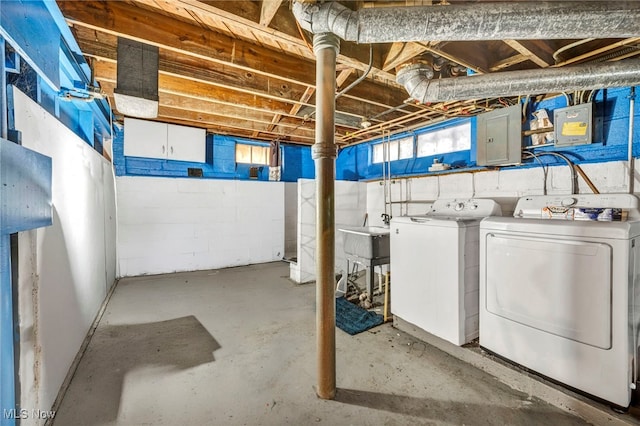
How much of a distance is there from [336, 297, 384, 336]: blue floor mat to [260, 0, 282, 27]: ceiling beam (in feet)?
8.82

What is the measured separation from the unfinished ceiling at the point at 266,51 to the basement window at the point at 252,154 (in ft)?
6.37

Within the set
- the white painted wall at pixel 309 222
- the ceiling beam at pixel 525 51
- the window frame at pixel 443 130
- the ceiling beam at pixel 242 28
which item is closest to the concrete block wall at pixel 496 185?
the window frame at pixel 443 130

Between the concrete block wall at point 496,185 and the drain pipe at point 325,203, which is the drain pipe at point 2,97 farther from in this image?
the concrete block wall at point 496,185

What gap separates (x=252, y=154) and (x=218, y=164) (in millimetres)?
755

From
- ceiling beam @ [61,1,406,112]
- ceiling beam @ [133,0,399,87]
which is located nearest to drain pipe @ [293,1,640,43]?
ceiling beam @ [133,0,399,87]

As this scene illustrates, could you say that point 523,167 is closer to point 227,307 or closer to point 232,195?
point 227,307

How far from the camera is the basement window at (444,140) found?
369 centimetres

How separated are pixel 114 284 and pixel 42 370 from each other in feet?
9.68

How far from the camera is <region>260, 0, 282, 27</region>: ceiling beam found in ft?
5.53

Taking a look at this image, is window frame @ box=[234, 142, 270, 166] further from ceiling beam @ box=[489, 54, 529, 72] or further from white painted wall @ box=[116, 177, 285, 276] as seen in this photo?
ceiling beam @ box=[489, 54, 529, 72]

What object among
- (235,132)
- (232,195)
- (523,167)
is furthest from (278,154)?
(523,167)

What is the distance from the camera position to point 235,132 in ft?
16.9

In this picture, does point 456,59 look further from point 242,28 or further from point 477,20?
point 242,28

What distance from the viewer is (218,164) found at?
5152 mm
